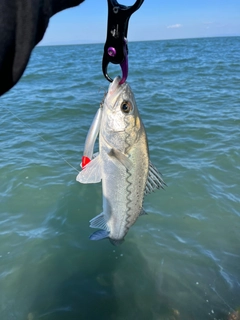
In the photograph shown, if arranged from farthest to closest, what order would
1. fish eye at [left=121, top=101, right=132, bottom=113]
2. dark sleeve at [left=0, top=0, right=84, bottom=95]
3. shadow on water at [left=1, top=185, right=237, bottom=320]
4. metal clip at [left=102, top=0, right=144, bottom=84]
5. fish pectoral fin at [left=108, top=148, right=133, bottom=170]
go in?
shadow on water at [left=1, top=185, right=237, bottom=320] < fish pectoral fin at [left=108, top=148, right=133, bottom=170] < fish eye at [left=121, top=101, right=132, bottom=113] < metal clip at [left=102, top=0, right=144, bottom=84] < dark sleeve at [left=0, top=0, right=84, bottom=95]

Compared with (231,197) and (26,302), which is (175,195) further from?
(26,302)

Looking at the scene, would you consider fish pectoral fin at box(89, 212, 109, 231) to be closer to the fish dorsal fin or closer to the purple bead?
the fish dorsal fin

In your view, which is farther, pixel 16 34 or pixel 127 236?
pixel 127 236

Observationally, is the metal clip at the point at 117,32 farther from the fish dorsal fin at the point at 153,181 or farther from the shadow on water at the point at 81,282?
the shadow on water at the point at 81,282

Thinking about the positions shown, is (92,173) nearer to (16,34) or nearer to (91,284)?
(16,34)

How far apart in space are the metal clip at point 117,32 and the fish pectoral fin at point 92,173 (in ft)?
2.34

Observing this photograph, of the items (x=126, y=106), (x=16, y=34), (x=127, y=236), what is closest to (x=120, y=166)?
(x=126, y=106)

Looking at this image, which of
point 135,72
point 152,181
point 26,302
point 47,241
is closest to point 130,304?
point 26,302

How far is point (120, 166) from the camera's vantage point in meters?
2.40

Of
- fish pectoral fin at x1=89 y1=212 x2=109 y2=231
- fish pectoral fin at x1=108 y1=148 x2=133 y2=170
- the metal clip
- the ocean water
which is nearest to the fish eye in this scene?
the metal clip

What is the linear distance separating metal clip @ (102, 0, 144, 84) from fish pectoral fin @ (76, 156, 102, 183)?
71 centimetres

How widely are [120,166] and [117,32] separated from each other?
0.94 metres

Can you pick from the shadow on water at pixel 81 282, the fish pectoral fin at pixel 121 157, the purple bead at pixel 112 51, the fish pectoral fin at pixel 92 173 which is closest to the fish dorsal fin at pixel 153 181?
the fish pectoral fin at pixel 121 157

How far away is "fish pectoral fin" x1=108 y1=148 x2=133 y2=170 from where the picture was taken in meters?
2.35
